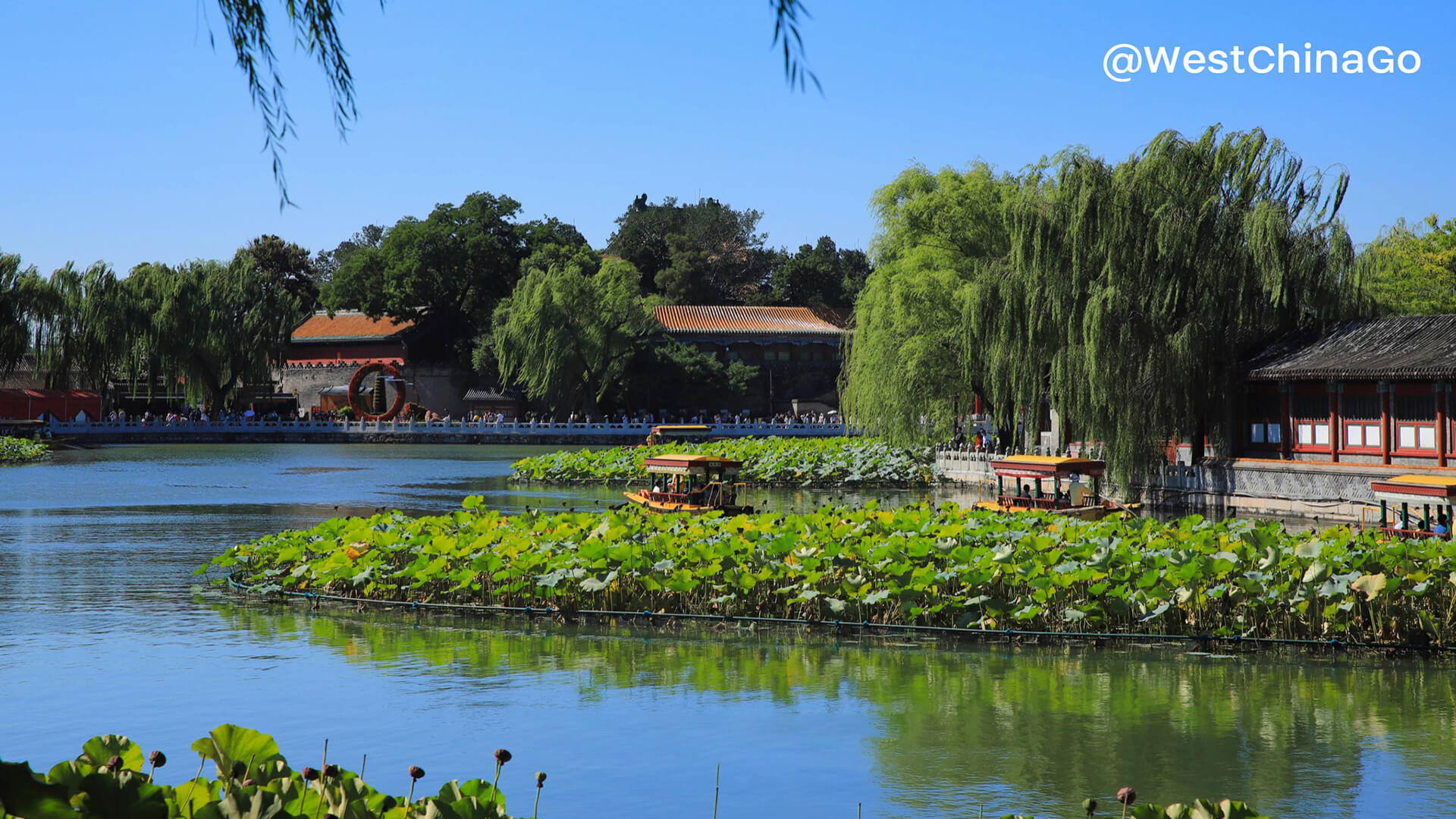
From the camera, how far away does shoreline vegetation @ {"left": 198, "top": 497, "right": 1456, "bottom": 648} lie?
9227mm

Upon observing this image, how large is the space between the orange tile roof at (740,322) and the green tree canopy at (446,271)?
242 inches

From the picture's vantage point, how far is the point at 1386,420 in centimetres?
1988

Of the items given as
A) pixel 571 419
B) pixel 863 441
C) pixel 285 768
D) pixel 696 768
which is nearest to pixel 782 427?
pixel 571 419

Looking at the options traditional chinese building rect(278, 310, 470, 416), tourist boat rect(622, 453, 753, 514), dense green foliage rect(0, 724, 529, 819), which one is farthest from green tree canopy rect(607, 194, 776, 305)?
dense green foliage rect(0, 724, 529, 819)

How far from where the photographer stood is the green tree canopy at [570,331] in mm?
47844

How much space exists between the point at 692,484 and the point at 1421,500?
1075 centimetres

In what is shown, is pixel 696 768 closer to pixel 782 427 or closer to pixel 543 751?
pixel 543 751

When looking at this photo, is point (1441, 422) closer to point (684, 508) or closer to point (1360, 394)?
point (1360, 394)

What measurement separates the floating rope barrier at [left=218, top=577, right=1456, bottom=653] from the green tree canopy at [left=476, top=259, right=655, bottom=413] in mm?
36501

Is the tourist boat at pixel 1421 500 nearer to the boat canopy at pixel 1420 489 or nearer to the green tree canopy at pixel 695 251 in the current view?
the boat canopy at pixel 1420 489

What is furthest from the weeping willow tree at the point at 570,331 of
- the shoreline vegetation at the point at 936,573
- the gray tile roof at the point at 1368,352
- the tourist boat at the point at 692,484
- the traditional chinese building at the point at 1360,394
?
the shoreline vegetation at the point at 936,573

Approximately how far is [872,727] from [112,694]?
16.1 feet

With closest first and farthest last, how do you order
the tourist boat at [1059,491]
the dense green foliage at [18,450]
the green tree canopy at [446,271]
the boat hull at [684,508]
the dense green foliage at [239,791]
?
the dense green foliage at [239,791]
the tourist boat at [1059,491]
the boat hull at [684,508]
the dense green foliage at [18,450]
the green tree canopy at [446,271]

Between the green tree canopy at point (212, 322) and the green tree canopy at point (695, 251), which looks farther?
the green tree canopy at point (695, 251)
